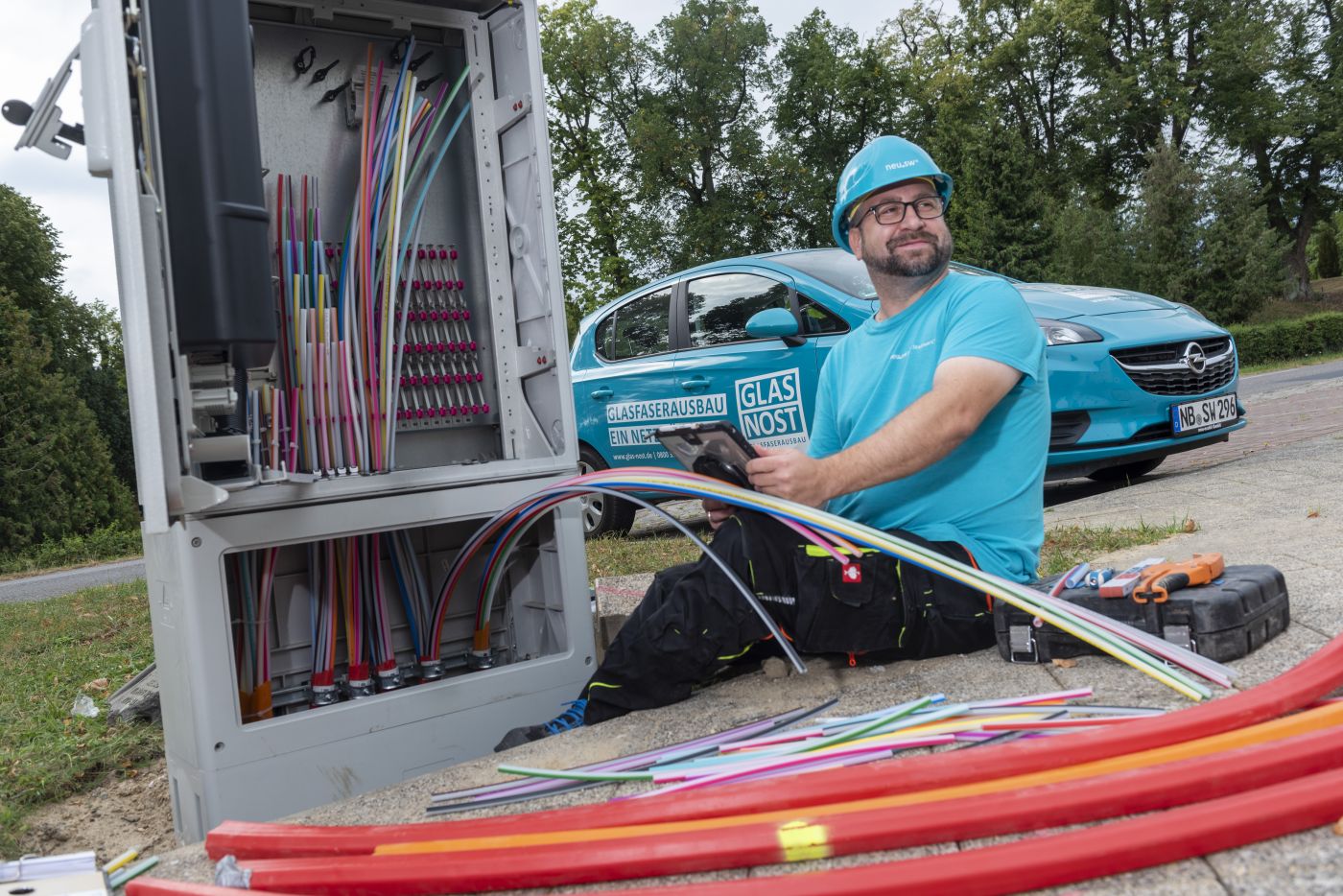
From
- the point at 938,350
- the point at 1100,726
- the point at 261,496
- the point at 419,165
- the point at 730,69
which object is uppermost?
the point at 730,69

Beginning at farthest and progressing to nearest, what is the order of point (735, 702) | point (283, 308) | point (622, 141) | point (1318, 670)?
point (622, 141) < point (283, 308) < point (735, 702) < point (1318, 670)

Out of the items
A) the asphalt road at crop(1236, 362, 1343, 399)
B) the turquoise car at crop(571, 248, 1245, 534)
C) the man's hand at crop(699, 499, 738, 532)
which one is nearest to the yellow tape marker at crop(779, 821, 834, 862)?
the man's hand at crop(699, 499, 738, 532)

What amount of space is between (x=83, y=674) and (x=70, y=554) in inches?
632

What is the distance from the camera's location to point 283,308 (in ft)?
9.94

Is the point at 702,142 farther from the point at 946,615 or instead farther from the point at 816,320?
the point at 946,615

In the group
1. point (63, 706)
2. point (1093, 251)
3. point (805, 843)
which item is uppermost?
point (1093, 251)

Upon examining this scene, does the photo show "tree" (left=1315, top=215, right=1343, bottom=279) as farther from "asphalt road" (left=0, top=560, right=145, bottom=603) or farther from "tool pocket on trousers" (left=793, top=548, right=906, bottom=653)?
"tool pocket on trousers" (left=793, top=548, right=906, bottom=653)

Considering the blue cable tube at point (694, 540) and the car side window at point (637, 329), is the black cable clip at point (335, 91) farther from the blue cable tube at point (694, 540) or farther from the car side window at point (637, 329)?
the car side window at point (637, 329)

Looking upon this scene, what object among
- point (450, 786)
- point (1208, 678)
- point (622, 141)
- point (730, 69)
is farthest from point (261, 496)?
point (730, 69)

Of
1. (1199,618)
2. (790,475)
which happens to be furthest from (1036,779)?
(790,475)

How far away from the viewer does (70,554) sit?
747 inches

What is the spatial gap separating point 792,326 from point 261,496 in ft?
11.9

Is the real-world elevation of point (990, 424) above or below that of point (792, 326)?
below

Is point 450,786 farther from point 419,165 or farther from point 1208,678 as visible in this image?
point 419,165
